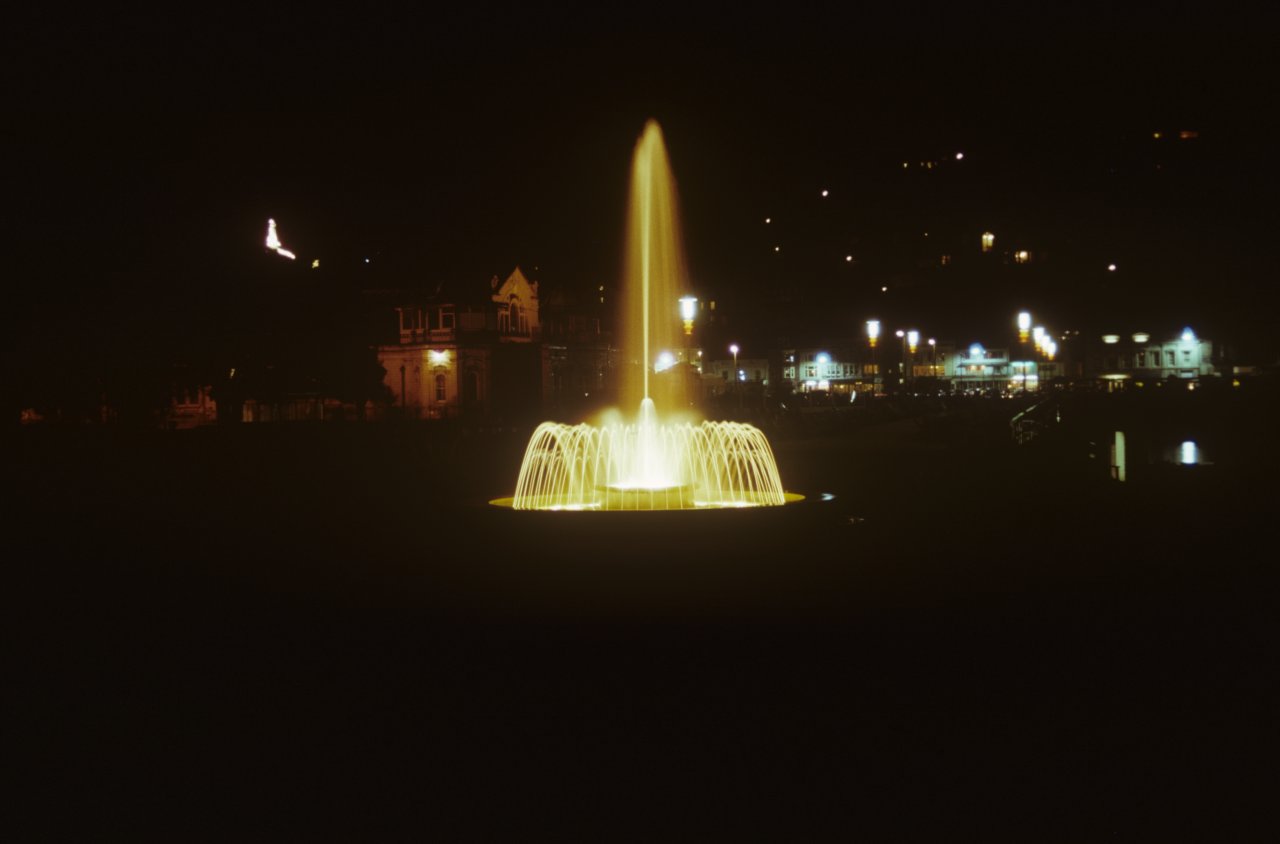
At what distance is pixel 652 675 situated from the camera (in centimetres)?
822

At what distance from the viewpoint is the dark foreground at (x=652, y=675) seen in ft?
19.1

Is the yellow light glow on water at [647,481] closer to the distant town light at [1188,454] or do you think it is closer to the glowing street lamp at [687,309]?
the glowing street lamp at [687,309]

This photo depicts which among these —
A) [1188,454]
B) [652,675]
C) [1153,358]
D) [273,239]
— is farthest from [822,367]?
[652,675]

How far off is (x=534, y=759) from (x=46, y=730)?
11.1 ft

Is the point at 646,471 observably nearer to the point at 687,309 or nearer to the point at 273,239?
the point at 687,309

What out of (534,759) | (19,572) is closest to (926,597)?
(534,759)

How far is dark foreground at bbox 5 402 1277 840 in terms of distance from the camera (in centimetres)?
582

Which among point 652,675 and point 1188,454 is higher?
point 1188,454

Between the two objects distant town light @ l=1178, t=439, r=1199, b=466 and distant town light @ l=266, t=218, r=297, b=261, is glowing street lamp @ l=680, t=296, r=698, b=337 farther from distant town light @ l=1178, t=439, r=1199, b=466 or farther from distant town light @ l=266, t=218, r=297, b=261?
distant town light @ l=266, t=218, r=297, b=261

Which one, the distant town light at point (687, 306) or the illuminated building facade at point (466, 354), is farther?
the illuminated building facade at point (466, 354)

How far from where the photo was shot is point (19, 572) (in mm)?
13562

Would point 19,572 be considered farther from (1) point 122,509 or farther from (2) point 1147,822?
(2) point 1147,822

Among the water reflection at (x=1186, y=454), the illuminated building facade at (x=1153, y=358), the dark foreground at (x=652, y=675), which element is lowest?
the dark foreground at (x=652, y=675)

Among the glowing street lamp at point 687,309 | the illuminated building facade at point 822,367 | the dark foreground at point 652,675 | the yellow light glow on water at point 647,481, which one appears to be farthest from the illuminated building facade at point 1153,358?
the dark foreground at point 652,675
